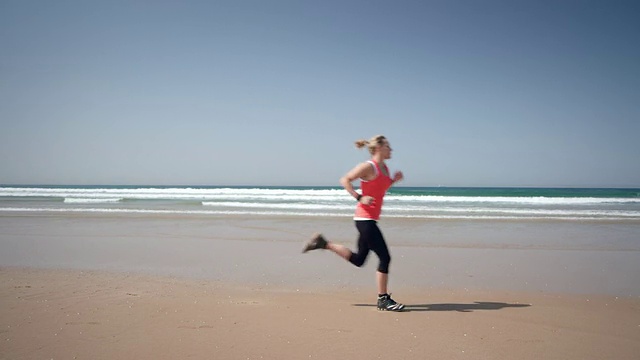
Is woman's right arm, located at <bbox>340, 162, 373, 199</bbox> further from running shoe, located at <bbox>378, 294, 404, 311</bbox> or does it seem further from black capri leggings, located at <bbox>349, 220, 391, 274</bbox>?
running shoe, located at <bbox>378, 294, 404, 311</bbox>

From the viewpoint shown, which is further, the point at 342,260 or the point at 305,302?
the point at 342,260

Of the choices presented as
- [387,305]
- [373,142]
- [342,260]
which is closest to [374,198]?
[373,142]

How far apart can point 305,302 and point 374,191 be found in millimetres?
1512

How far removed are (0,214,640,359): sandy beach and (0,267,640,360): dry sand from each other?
0.02 meters

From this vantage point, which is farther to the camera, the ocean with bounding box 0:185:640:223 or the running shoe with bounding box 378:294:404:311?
the ocean with bounding box 0:185:640:223

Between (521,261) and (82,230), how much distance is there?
433 inches

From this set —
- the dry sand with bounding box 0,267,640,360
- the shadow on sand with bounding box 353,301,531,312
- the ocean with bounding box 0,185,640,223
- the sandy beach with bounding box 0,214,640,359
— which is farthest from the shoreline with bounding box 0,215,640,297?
the ocean with bounding box 0,185,640,223

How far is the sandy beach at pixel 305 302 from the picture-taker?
10.6 ft

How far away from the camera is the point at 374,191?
4301 mm

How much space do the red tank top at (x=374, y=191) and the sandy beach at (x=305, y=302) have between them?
1.04 meters

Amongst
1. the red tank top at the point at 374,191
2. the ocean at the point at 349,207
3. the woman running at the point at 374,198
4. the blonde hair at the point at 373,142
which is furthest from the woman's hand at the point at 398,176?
the ocean at the point at 349,207

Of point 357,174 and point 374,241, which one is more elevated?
point 357,174

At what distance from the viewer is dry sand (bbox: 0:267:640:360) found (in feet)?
10.3

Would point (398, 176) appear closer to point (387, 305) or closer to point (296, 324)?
point (387, 305)
